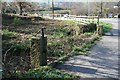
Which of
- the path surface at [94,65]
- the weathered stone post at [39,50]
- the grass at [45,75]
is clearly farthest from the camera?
the weathered stone post at [39,50]

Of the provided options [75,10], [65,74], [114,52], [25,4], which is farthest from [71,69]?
[75,10]

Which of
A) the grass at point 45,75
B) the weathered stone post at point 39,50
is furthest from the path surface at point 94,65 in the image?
the weathered stone post at point 39,50

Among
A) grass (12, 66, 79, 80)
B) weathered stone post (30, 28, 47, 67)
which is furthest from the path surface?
weathered stone post (30, 28, 47, 67)

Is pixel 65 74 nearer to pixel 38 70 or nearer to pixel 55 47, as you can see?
pixel 38 70

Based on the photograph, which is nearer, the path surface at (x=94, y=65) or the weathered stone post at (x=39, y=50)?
the path surface at (x=94, y=65)

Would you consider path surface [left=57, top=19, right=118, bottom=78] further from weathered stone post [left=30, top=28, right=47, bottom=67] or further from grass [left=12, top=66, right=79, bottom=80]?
weathered stone post [left=30, top=28, right=47, bottom=67]

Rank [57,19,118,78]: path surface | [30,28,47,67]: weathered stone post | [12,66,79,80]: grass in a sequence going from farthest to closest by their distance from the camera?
[30,28,47,67]: weathered stone post → [57,19,118,78]: path surface → [12,66,79,80]: grass

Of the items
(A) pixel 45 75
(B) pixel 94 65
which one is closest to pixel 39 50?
(A) pixel 45 75

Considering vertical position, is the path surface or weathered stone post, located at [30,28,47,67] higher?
weathered stone post, located at [30,28,47,67]

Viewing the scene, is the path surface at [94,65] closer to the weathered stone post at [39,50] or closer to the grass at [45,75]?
the grass at [45,75]

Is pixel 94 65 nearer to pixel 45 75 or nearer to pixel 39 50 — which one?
pixel 39 50

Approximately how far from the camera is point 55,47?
1047 cm

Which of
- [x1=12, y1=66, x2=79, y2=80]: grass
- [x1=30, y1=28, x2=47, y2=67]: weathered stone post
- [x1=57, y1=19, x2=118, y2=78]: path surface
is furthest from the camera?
[x1=30, y1=28, x2=47, y2=67]: weathered stone post

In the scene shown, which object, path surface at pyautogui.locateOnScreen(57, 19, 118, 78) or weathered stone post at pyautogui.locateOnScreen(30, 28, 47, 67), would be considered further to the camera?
weathered stone post at pyautogui.locateOnScreen(30, 28, 47, 67)
